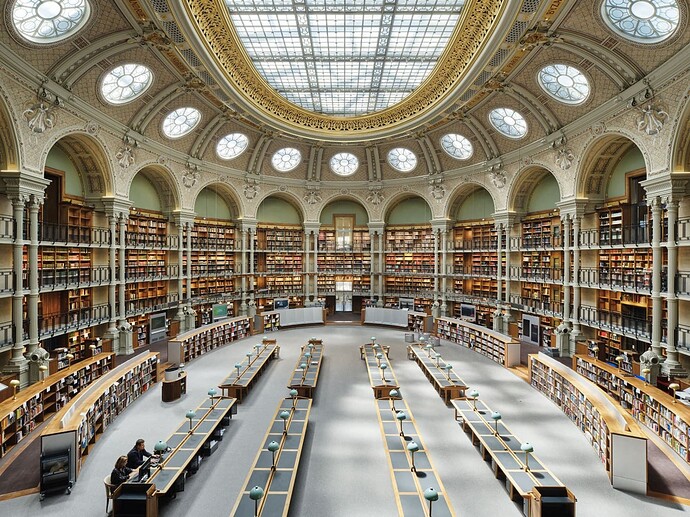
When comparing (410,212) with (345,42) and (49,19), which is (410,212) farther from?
(49,19)

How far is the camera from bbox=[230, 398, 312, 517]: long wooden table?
614 cm

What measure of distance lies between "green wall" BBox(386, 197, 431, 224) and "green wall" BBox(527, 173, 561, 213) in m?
7.26

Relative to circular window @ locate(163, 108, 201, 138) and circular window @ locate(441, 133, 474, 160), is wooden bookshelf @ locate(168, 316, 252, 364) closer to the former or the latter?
circular window @ locate(163, 108, 201, 138)

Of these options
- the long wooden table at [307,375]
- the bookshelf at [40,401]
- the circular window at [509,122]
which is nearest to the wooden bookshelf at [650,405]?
the long wooden table at [307,375]

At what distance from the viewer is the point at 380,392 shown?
12109mm

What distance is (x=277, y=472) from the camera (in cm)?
717

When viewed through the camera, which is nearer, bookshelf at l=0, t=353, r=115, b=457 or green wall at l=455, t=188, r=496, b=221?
bookshelf at l=0, t=353, r=115, b=457

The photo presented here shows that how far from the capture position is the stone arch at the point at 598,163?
588 inches

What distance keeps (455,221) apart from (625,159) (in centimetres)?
1030

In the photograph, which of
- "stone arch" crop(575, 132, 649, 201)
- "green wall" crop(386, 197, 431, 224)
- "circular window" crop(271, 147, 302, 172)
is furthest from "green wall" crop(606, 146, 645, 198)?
"circular window" crop(271, 147, 302, 172)

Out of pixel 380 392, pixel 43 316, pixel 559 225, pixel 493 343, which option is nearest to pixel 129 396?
pixel 43 316

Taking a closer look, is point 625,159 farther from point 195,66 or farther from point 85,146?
point 85,146

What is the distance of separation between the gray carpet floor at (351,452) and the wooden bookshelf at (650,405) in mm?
1896

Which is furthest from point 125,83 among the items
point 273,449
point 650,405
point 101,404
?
point 650,405
